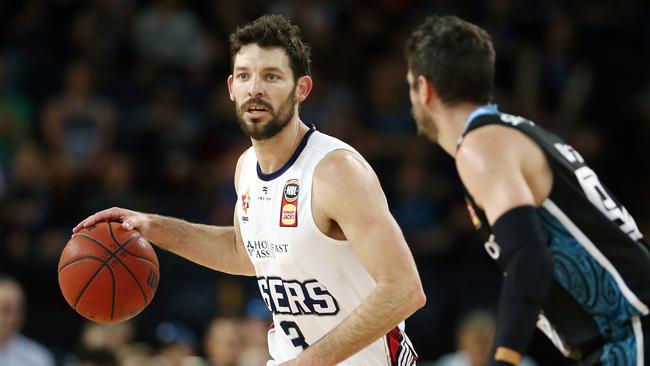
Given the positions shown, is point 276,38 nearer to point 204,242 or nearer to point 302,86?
point 302,86

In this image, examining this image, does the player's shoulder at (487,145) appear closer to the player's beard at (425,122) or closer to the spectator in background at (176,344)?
the player's beard at (425,122)

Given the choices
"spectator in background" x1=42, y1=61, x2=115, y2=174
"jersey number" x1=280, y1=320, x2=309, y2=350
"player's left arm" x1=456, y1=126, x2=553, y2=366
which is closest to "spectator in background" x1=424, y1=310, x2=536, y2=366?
"jersey number" x1=280, y1=320, x2=309, y2=350

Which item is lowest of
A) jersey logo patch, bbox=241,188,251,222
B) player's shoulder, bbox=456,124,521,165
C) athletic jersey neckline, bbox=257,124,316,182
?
player's shoulder, bbox=456,124,521,165

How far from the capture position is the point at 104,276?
5.68m

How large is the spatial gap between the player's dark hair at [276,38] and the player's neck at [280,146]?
0.28m

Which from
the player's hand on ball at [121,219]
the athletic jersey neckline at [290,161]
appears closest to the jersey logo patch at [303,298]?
the athletic jersey neckline at [290,161]

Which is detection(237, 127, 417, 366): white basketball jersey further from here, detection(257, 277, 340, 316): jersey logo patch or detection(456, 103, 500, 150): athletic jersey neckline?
detection(456, 103, 500, 150): athletic jersey neckline

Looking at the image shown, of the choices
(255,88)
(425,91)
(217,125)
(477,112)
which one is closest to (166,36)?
(217,125)

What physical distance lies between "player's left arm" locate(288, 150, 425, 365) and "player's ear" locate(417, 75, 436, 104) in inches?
22.7

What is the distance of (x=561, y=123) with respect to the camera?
1375cm

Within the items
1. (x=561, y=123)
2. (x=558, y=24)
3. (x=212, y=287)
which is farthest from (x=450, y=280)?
(x=558, y=24)

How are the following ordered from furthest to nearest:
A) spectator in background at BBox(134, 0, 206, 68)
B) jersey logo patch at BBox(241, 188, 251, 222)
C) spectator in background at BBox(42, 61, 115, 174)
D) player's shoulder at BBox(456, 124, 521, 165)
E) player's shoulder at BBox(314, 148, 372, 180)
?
spectator in background at BBox(134, 0, 206, 68) → spectator in background at BBox(42, 61, 115, 174) → jersey logo patch at BBox(241, 188, 251, 222) → player's shoulder at BBox(314, 148, 372, 180) → player's shoulder at BBox(456, 124, 521, 165)

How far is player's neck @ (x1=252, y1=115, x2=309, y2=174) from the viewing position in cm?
566

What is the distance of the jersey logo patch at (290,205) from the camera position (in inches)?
215
